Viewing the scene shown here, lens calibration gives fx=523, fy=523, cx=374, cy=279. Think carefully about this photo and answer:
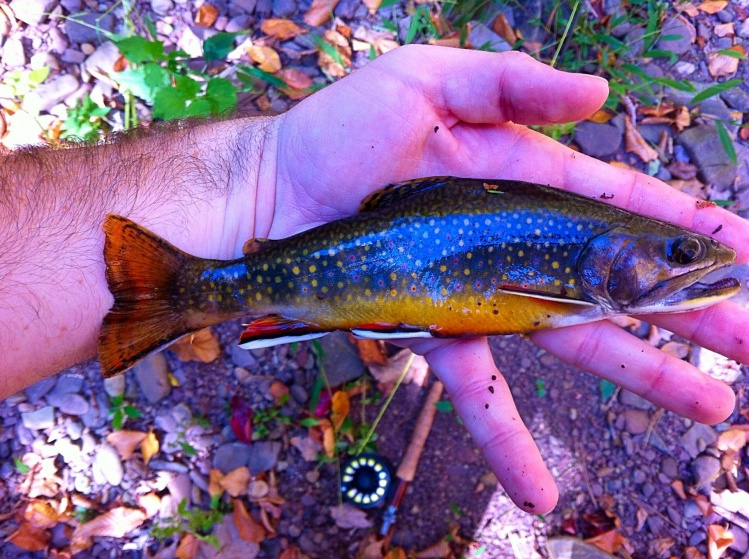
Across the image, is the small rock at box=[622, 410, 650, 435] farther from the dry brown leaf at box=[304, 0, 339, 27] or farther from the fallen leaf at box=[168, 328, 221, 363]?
the dry brown leaf at box=[304, 0, 339, 27]

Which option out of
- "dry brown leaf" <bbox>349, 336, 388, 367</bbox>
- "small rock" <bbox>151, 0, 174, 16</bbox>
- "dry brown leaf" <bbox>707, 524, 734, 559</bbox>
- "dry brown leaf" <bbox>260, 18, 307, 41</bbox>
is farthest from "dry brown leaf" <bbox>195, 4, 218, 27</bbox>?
"dry brown leaf" <bbox>707, 524, 734, 559</bbox>

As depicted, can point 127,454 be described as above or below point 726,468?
above

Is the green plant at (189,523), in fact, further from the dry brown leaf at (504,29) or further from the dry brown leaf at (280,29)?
the dry brown leaf at (504,29)

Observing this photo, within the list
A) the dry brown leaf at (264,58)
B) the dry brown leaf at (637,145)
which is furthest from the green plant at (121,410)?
the dry brown leaf at (637,145)

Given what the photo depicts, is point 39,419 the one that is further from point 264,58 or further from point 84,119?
point 264,58

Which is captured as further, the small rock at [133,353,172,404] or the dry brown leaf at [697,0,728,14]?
the dry brown leaf at [697,0,728,14]

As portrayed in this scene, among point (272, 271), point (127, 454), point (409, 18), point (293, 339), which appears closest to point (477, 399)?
point (293, 339)

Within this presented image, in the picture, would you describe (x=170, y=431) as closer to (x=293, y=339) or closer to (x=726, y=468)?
(x=293, y=339)

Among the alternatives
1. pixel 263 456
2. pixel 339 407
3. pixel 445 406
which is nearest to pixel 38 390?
pixel 263 456

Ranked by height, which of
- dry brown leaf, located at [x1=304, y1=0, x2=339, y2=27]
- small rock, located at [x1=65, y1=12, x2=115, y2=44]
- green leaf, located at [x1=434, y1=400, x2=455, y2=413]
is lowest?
green leaf, located at [x1=434, y1=400, x2=455, y2=413]
